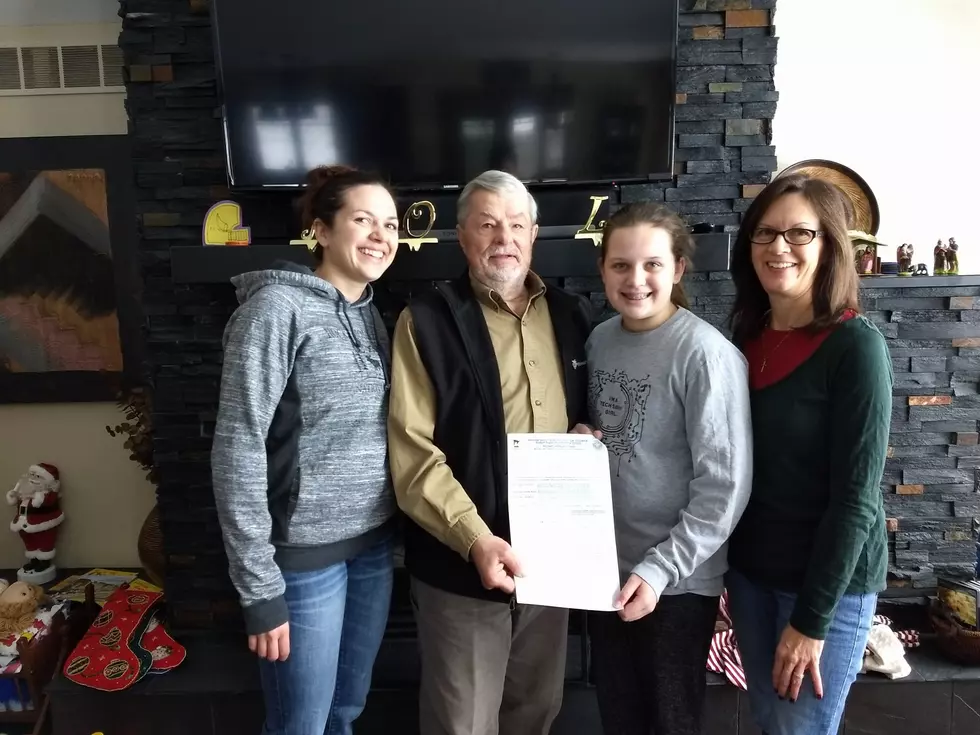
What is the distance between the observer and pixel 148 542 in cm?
221

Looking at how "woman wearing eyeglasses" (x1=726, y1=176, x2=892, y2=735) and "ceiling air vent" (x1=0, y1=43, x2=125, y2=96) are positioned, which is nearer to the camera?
"woman wearing eyeglasses" (x1=726, y1=176, x2=892, y2=735)

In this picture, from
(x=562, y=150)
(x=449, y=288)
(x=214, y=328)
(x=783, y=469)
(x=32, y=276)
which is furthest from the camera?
(x=32, y=276)

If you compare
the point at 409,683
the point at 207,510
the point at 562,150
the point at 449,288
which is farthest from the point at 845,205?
the point at 207,510

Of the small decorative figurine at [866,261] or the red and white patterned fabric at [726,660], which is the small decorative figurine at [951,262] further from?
the red and white patterned fabric at [726,660]

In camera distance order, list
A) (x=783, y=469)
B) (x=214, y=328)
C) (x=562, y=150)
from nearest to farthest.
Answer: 1. (x=783, y=469)
2. (x=562, y=150)
3. (x=214, y=328)

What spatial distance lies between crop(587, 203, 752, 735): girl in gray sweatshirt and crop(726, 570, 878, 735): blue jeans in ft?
0.27

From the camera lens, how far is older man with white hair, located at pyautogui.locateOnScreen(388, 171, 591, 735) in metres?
1.17

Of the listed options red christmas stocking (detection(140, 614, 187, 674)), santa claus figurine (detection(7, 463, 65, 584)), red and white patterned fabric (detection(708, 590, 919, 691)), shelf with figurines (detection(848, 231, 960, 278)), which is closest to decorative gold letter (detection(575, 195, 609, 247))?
shelf with figurines (detection(848, 231, 960, 278))

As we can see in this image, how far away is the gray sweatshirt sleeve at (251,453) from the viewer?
1.10 meters

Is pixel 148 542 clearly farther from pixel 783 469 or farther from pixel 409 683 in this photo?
pixel 783 469

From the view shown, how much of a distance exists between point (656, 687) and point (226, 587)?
5.25 feet

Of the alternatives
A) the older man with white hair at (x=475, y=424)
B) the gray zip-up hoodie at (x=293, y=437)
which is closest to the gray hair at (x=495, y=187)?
the older man with white hair at (x=475, y=424)

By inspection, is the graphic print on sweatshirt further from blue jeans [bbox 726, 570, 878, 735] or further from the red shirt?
blue jeans [bbox 726, 570, 878, 735]

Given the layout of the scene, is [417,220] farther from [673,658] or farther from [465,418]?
[673,658]
